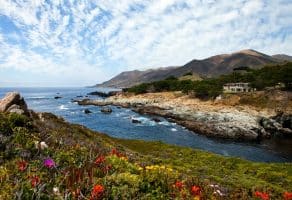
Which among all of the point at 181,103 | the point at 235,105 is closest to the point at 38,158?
the point at 235,105

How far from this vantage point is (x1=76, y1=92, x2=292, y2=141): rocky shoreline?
65188 millimetres

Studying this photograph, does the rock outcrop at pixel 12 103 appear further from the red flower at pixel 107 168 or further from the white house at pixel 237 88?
the white house at pixel 237 88

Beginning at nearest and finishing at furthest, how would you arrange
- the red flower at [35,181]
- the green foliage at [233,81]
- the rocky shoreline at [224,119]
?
the red flower at [35,181], the rocky shoreline at [224,119], the green foliage at [233,81]

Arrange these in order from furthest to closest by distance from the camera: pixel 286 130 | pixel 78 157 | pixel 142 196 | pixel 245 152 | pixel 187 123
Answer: pixel 187 123 < pixel 286 130 < pixel 245 152 < pixel 78 157 < pixel 142 196

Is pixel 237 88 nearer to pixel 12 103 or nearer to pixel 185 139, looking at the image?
pixel 185 139

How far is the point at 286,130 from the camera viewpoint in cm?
6962

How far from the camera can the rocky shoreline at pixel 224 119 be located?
6519cm

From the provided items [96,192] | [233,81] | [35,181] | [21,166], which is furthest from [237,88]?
[35,181]

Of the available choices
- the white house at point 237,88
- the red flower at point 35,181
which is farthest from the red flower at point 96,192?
the white house at point 237,88

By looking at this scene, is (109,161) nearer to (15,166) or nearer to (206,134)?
(15,166)

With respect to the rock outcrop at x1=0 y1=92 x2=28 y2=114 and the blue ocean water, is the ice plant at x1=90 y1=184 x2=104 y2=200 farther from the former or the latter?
the blue ocean water

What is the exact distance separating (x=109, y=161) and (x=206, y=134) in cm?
5805

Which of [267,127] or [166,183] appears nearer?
[166,183]

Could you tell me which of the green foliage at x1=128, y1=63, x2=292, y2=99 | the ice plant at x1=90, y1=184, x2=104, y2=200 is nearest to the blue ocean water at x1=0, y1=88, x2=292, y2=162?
the green foliage at x1=128, y1=63, x2=292, y2=99
